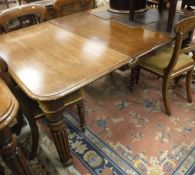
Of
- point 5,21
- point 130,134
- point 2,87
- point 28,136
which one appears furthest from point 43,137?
point 5,21

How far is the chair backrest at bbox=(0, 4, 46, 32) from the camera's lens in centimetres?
163

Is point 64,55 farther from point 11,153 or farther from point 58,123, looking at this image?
point 11,153

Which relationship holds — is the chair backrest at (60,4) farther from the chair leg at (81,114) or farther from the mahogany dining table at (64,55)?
the chair leg at (81,114)

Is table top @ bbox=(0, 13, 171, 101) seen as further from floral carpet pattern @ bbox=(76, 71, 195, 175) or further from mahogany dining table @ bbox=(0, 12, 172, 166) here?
floral carpet pattern @ bbox=(76, 71, 195, 175)

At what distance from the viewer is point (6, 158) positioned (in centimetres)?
86

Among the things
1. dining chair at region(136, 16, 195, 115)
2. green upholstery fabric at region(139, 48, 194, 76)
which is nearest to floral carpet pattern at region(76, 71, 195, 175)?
dining chair at region(136, 16, 195, 115)

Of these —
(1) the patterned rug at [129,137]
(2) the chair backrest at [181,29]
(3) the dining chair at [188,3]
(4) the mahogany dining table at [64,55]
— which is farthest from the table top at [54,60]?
(3) the dining chair at [188,3]

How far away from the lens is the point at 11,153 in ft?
2.78

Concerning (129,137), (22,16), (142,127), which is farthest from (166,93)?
(22,16)

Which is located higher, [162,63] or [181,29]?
[181,29]

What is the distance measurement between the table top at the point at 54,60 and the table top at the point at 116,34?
7 centimetres

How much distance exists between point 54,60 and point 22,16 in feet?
2.64

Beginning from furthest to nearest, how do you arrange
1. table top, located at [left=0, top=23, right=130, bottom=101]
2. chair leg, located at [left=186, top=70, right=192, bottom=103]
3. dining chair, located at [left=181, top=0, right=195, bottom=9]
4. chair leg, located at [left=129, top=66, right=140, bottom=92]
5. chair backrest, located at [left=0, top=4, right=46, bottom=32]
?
dining chair, located at [left=181, top=0, right=195, bottom=9]
chair leg, located at [left=129, top=66, right=140, bottom=92]
chair leg, located at [left=186, top=70, right=192, bottom=103]
chair backrest, located at [left=0, top=4, right=46, bottom=32]
table top, located at [left=0, top=23, right=130, bottom=101]

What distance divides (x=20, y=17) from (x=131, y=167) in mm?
1552
